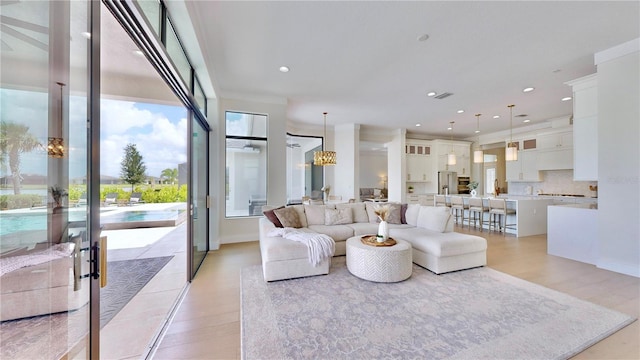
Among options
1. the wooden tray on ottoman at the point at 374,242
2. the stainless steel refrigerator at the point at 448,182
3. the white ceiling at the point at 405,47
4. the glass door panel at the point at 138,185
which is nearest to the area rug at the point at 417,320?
the wooden tray on ottoman at the point at 374,242

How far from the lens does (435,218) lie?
3.95 metres

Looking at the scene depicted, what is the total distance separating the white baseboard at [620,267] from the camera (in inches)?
124

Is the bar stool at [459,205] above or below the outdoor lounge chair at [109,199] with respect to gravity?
below

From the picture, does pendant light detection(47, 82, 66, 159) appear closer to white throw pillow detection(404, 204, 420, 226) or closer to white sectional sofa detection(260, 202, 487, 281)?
white sectional sofa detection(260, 202, 487, 281)

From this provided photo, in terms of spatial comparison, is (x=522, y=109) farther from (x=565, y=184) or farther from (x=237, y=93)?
(x=237, y=93)

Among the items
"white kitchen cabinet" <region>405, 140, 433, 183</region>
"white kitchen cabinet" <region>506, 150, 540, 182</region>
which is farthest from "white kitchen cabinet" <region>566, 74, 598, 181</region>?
"white kitchen cabinet" <region>405, 140, 433, 183</region>

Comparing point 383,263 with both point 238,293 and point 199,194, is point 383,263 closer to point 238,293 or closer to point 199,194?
point 238,293

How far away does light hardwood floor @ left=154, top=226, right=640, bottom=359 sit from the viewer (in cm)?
185

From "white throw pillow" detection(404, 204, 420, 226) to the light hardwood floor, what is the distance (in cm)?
126

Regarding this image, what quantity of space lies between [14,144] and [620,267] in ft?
19.4

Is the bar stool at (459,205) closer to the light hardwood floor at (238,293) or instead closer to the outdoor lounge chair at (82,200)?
the light hardwood floor at (238,293)

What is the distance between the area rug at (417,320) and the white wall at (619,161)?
1.66 metres

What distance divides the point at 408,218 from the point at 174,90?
4.24 metres

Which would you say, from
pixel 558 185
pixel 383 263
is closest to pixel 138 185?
pixel 383 263
